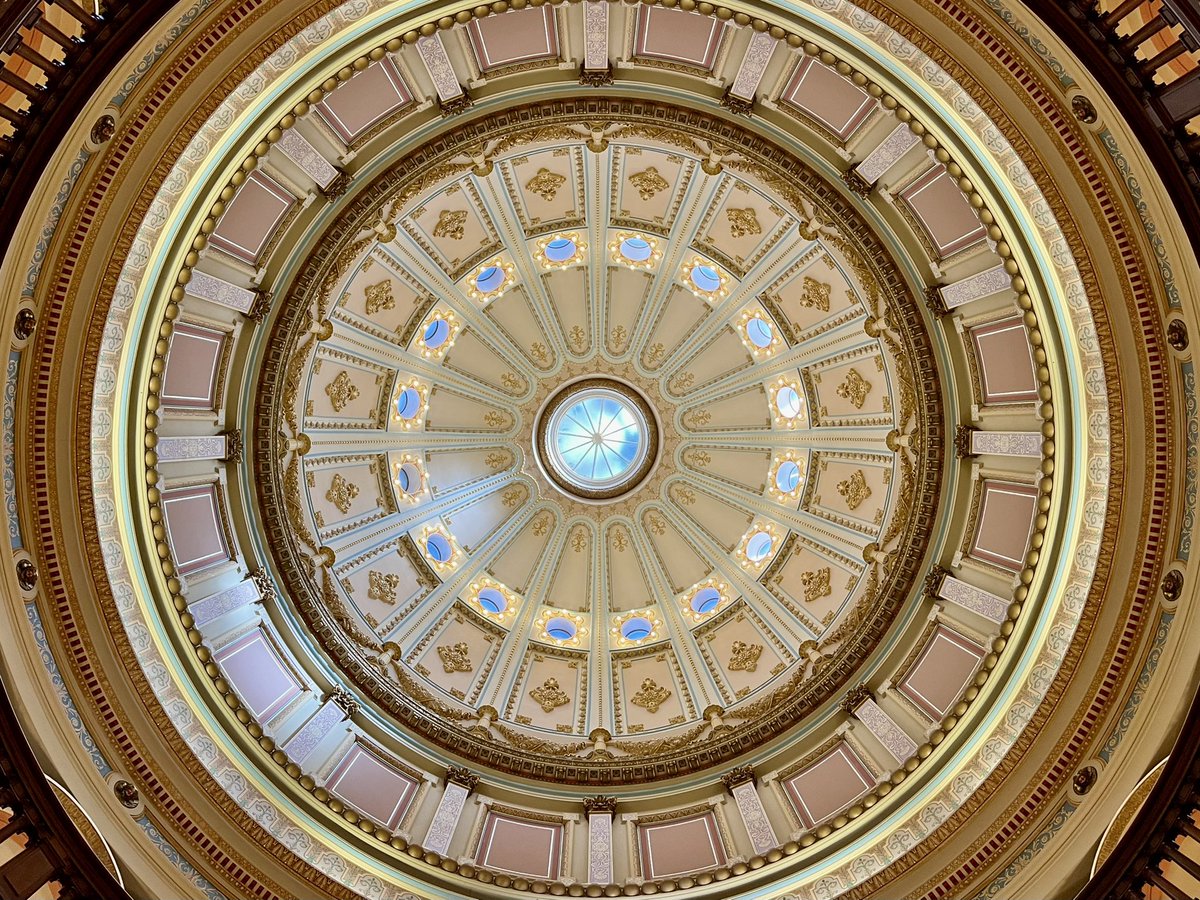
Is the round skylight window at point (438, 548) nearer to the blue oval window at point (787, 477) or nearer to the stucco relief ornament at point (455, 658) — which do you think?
the stucco relief ornament at point (455, 658)

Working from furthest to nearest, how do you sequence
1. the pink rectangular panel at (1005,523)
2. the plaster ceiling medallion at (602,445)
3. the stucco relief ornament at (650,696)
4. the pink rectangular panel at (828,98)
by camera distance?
the stucco relief ornament at (650,696)
the plaster ceiling medallion at (602,445)
the pink rectangular panel at (1005,523)
the pink rectangular panel at (828,98)

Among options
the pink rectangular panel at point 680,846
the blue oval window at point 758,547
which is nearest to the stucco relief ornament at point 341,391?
the blue oval window at point 758,547

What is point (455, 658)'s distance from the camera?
2272 centimetres

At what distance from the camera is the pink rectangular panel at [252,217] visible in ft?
53.1

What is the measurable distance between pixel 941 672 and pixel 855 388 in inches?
278

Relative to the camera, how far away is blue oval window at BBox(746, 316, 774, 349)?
23.2 metres

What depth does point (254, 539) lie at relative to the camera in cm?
1920

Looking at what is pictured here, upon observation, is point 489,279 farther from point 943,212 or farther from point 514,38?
point 943,212

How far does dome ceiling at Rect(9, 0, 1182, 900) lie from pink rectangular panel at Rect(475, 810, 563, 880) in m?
0.09

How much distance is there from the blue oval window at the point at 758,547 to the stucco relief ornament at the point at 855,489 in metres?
2.77

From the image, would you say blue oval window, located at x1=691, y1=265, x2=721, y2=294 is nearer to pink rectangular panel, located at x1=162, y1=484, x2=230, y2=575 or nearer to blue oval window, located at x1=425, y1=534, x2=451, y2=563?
blue oval window, located at x1=425, y1=534, x2=451, y2=563

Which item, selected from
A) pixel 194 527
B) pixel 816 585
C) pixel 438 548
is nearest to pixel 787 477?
pixel 816 585

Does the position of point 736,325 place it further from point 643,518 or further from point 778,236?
point 643,518

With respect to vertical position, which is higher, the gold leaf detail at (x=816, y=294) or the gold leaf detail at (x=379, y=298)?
the gold leaf detail at (x=379, y=298)
